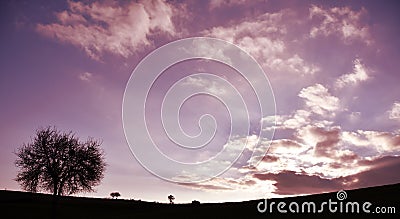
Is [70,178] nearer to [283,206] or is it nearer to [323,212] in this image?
[283,206]

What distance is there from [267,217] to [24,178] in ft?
98.9

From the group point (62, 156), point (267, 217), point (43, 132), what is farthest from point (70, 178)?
point (267, 217)

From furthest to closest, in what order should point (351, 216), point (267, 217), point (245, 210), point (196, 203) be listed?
point (196, 203)
point (245, 210)
point (267, 217)
point (351, 216)

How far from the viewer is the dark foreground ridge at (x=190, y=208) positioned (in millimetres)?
28375

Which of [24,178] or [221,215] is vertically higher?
[24,178]

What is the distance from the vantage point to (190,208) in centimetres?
4416

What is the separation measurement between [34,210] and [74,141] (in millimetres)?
11765

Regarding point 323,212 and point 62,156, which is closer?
point 323,212

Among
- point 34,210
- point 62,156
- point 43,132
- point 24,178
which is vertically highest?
point 43,132

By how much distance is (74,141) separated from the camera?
150ft

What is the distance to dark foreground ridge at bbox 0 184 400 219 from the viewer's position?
28375 millimetres

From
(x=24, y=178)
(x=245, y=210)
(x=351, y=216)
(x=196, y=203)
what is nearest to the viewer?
(x=351, y=216)

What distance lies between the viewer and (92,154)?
148 feet

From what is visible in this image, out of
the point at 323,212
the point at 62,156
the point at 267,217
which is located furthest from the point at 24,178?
the point at 323,212
